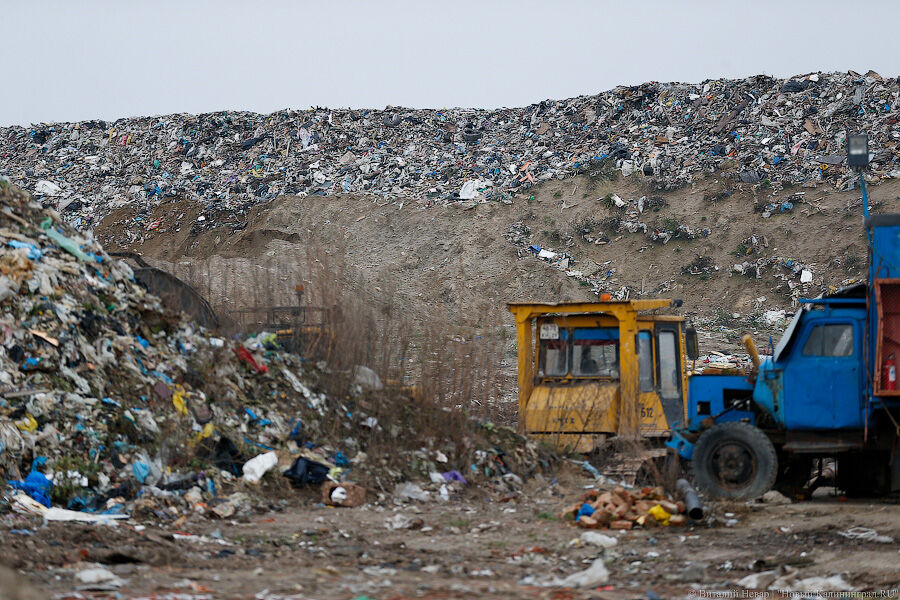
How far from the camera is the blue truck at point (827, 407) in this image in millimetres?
7465

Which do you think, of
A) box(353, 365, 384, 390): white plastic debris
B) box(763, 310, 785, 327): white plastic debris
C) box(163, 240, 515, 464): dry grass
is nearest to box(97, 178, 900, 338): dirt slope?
box(763, 310, 785, 327): white plastic debris

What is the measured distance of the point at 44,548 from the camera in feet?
17.6

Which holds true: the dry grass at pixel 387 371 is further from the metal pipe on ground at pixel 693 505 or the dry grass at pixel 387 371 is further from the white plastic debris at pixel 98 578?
the white plastic debris at pixel 98 578

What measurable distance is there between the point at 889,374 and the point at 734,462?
1481 millimetres

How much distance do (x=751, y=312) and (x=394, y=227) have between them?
9.14m

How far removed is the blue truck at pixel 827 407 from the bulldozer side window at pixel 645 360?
0.78 meters

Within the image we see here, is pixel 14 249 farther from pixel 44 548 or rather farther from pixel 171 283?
pixel 44 548

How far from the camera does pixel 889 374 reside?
24.2 ft

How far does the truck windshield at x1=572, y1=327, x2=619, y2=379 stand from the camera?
31.0 feet

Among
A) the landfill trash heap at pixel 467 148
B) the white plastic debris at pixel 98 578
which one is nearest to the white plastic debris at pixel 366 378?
the white plastic debris at pixel 98 578

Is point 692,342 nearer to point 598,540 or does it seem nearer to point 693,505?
point 693,505

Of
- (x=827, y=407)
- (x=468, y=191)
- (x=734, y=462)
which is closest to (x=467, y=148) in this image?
(x=468, y=191)

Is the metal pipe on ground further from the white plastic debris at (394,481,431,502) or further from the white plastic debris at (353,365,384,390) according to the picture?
the white plastic debris at (353,365,384,390)

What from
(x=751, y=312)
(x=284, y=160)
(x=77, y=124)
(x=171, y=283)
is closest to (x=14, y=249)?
(x=171, y=283)
